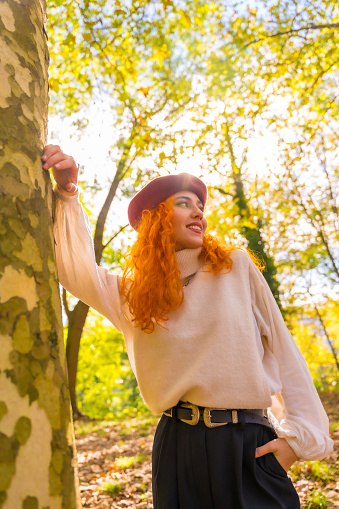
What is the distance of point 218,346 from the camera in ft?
5.58

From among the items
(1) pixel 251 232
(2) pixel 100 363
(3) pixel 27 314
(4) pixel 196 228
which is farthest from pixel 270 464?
(2) pixel 100 363

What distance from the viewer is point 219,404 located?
161 cm

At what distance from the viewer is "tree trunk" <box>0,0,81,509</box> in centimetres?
79

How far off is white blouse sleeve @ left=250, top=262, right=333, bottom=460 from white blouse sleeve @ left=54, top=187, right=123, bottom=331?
0.78 metres

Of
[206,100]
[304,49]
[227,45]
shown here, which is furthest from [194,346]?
[206,100]

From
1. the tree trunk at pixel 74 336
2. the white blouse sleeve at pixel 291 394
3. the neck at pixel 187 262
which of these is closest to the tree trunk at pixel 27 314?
the neck at pixel 187 262

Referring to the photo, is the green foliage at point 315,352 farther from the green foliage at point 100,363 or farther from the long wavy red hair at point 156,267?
the long wavy red hair at point 156,267

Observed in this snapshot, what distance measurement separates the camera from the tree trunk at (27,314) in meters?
0.79

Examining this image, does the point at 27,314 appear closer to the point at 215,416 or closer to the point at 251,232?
the point at 215,416

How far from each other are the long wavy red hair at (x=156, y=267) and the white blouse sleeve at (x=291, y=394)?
0.25m

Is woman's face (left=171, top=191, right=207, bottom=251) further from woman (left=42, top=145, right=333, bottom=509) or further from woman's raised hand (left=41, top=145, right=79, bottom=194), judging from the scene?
woman's raised hand (left=41, top=145, right=79, bottom=194)

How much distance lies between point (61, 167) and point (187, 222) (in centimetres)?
86

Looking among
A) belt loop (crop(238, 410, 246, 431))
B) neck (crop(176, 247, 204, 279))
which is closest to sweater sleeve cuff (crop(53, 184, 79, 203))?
neck (crop(176, 247, 204, 279))

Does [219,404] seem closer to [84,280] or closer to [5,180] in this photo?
[84,280]
